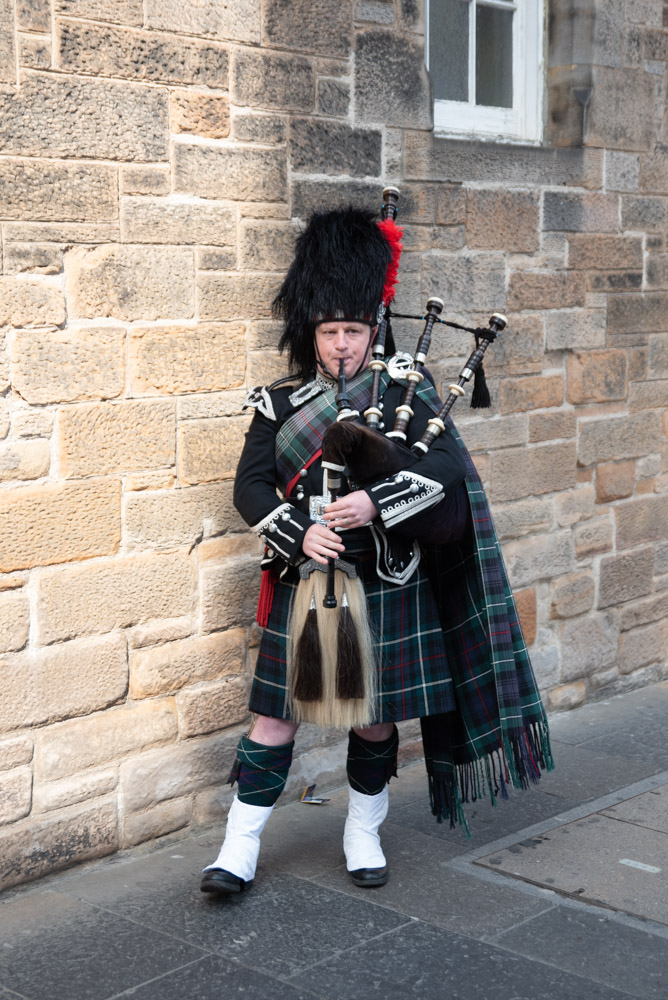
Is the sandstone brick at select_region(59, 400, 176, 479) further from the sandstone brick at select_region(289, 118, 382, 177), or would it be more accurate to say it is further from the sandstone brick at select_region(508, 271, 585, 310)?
the sandstone brick at select_region(508, 271, 585, 310)

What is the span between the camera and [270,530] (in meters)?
3.26

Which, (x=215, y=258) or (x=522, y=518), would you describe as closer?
(x=215, y=258)

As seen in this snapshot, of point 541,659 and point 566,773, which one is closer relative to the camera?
point 566,773

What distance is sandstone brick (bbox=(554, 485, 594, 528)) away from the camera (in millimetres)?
4980

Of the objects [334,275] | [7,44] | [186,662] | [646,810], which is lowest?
[646,810]

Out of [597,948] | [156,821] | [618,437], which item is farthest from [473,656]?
[618,437]

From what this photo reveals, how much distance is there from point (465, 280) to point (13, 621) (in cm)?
208

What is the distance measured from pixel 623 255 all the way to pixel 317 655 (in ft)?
8.70

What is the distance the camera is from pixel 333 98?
13.1 feet

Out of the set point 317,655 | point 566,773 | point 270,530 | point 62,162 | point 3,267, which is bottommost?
point 566,773

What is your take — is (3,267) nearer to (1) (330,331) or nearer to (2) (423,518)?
(1) (330,331)

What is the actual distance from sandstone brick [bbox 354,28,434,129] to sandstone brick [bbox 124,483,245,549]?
53.5 inches

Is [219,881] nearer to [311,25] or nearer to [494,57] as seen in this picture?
[311,25]

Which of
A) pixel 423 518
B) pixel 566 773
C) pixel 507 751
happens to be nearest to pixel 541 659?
pixel 566 773
